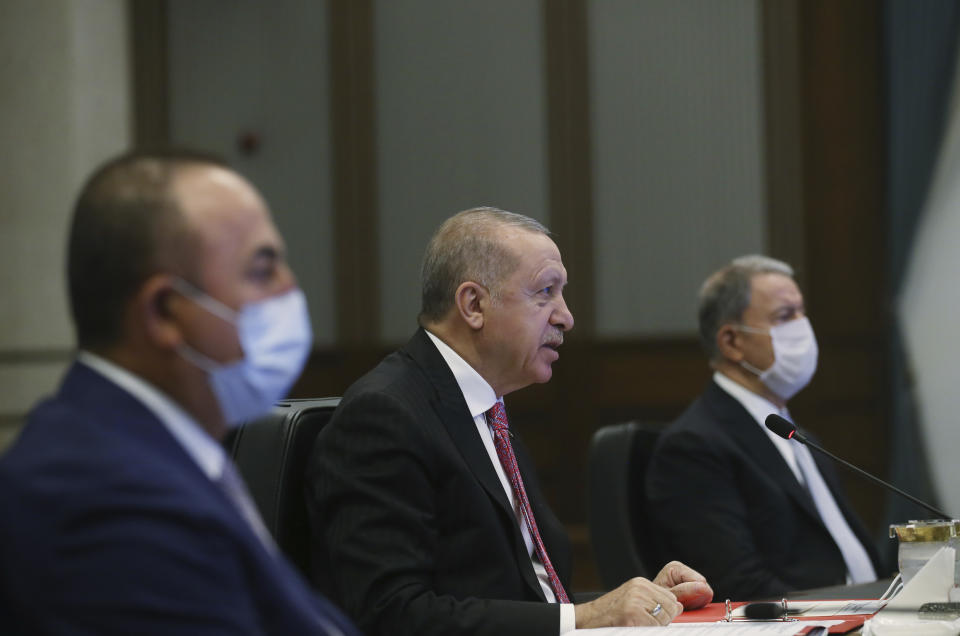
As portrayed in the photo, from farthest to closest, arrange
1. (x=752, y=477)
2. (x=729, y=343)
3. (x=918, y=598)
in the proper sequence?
(x=729, y=343), (x=752, y=477), (x=918, y=598)

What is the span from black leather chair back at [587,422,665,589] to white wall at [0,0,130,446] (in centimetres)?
358

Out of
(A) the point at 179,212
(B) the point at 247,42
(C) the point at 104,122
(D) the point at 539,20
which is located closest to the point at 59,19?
(C) the point at 104,122

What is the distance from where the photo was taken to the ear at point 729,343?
317 cm

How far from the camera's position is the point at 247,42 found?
6.14 m

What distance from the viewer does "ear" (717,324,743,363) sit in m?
3.17

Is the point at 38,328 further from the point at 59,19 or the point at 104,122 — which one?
the point at 59,19

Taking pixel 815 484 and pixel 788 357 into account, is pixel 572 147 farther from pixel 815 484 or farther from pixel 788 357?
pixel 815 484

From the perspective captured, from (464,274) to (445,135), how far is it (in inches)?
153

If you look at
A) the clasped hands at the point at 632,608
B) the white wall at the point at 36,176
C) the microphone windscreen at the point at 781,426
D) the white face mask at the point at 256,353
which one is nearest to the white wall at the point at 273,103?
the white wall at the point at 36,176

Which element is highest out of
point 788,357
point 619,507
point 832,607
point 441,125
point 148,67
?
point 148,67

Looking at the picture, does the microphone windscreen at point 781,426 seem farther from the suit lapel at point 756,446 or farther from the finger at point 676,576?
the suit lapel at point 756,446

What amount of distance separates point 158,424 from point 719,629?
0.99 meters

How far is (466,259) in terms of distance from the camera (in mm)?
2191

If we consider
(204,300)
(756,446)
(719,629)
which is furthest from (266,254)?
(756,446)
